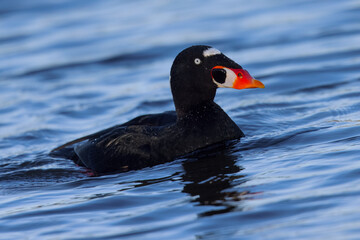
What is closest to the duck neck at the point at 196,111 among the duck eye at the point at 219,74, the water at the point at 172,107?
the duck eye at the point at 219,74

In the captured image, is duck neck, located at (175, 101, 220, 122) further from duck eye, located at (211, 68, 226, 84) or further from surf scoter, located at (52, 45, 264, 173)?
duck eye, located at (211, 68, 226, 84)

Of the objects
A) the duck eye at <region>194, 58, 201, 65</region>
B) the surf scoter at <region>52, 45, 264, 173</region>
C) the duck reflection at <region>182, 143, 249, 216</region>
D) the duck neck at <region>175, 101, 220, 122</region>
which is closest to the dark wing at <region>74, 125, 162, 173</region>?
the surf scoter at <region>52, 45, 264, 173</region>

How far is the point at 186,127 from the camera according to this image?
270 inches

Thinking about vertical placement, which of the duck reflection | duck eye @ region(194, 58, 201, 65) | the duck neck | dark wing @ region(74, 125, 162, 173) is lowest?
the duck reflection

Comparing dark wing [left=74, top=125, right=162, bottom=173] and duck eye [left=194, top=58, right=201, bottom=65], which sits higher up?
duck eye [left=194, top=58, right=201, bottom=65]

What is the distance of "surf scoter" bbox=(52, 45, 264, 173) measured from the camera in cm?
674

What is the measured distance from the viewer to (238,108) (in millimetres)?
9125

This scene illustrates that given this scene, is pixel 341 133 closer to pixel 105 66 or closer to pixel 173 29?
pixel 105 66

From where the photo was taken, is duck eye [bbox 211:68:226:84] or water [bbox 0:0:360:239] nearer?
water [bbox 0:0:360:239]

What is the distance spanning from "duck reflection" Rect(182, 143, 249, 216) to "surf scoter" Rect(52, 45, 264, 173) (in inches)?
5.5

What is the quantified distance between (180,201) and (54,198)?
1242mm

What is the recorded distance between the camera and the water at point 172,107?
5.07 m

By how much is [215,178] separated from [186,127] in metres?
0.95

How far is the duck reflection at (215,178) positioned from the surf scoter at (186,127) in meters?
0.14
